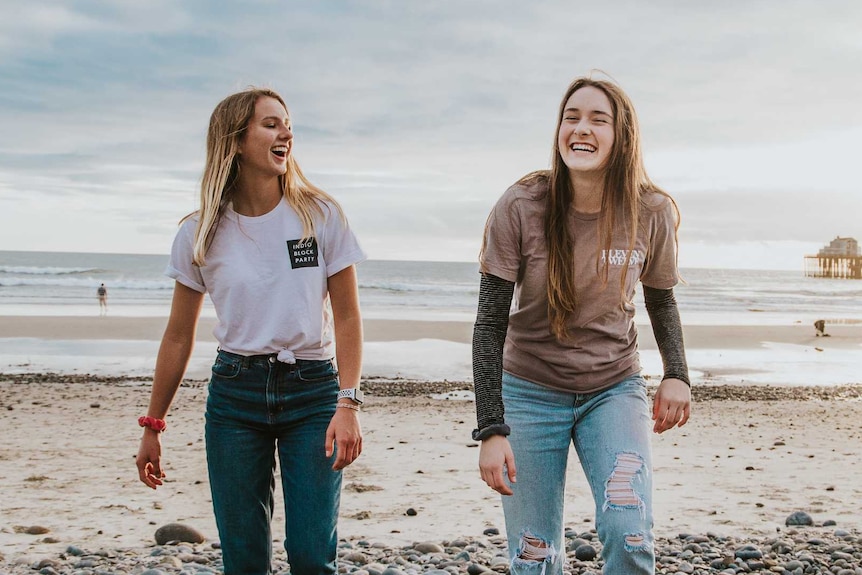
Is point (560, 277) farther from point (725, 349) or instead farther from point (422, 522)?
point (725, 349)

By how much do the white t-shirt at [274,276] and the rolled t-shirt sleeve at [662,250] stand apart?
3.74 feet

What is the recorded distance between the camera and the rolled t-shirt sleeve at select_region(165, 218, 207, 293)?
11.0 ft

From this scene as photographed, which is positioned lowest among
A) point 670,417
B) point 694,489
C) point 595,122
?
point 694,489

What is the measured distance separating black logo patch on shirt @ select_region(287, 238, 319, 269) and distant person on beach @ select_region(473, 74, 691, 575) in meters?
0.66

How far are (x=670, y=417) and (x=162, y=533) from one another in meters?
3.97

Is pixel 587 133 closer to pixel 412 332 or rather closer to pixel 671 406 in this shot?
pixel 671 406

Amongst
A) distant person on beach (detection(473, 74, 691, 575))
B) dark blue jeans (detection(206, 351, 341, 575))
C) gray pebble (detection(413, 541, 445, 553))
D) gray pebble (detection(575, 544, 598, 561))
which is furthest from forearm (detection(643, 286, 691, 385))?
gray pebble (detection(413, 541, 445, 553))

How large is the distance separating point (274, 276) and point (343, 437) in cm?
68

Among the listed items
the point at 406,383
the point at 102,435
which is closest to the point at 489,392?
the point at 102,435

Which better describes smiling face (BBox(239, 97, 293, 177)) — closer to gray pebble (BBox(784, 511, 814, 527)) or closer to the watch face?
the watch face

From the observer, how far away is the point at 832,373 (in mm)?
16438

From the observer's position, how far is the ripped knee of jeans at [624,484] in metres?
2.87

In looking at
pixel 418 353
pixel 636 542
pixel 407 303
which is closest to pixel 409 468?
pixel 636 542

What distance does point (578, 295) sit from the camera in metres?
3.13
